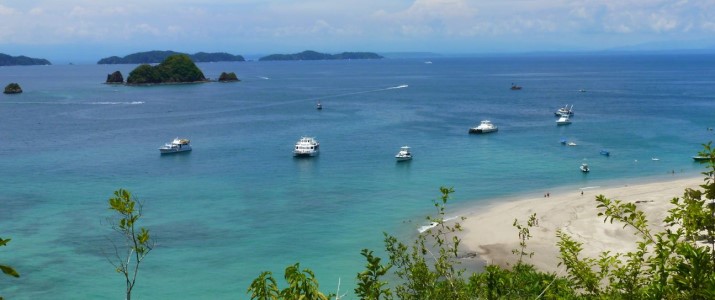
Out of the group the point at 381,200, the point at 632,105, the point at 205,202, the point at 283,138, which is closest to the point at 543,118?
the point at 632,105

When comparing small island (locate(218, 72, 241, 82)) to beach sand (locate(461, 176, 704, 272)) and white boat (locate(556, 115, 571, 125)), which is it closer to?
white boat (locate(556, 115, 571, 125))

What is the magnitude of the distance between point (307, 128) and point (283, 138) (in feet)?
26.6

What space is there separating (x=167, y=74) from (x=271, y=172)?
119 metres

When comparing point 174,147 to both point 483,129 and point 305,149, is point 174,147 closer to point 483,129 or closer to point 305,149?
point 305,149

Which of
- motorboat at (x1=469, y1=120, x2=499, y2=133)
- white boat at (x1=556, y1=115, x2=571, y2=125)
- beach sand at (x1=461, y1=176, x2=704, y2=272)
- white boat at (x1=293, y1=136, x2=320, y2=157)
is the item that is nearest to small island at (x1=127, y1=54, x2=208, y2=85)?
motorboat at (x1=469, y1=120, x2=499, y2=133)

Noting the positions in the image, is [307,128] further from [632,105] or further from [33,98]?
[33,98]

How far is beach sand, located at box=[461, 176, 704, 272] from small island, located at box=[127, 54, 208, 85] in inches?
5346

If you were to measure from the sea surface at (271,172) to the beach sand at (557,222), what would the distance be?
248 cm

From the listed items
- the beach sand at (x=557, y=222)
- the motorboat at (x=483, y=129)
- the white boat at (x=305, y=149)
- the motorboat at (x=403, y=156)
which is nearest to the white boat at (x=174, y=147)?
the white boat at (x=305, y=149)

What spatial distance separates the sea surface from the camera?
33.8 m

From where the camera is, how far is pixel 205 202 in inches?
1818

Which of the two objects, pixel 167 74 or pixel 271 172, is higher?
pixel 167 74

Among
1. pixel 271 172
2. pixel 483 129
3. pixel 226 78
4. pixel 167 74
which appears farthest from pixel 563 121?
pixel 226 78

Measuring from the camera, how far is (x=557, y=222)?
130ft
